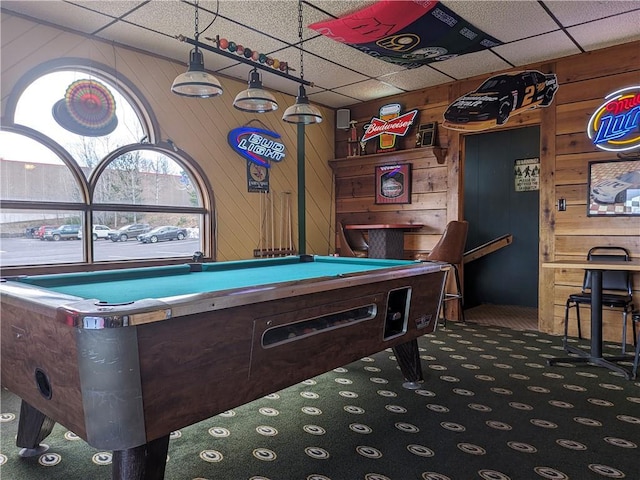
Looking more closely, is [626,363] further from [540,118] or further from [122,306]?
[122,306]

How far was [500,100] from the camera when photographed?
4809 millimetres

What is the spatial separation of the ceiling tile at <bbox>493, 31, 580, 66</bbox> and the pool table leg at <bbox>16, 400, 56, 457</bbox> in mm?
4521

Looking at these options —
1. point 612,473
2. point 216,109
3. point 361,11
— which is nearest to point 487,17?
point 361,11

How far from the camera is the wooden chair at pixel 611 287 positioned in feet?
11.9

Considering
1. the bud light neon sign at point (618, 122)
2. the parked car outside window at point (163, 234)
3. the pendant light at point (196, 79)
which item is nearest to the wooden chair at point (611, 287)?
the bud light neon sign at point (618, 122)

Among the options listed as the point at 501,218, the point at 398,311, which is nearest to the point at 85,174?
the point at 398,311

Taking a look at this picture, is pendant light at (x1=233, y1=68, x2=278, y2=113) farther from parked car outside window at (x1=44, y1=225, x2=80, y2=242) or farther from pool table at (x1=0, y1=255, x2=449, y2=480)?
parked car outside window at (x1=44, y1=225, x2=80, y2=242)

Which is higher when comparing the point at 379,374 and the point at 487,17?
the point at 487,17

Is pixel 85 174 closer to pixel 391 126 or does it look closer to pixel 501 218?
pixel 391 126

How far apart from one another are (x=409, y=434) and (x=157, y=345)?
59.0 inches

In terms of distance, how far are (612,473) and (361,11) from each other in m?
3.23

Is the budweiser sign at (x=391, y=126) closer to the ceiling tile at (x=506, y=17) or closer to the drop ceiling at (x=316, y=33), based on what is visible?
the drop ceiling at (x=316, y=33)

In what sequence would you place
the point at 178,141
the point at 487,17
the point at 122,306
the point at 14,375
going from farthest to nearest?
the point at 178,141 → the point at 487,17 → the point at 14,375 → the point at 122,306

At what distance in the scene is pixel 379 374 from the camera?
10.7ft
